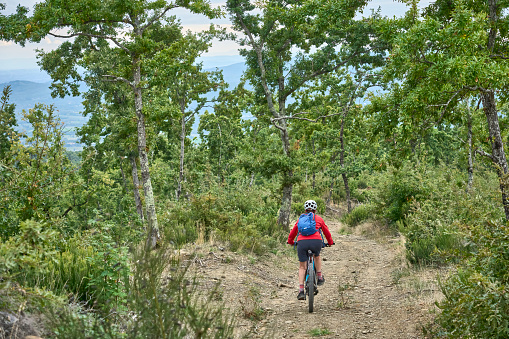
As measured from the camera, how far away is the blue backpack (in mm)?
7574

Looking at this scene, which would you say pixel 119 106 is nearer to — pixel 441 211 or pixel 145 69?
pixel 145 69

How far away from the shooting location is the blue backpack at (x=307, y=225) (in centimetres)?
757

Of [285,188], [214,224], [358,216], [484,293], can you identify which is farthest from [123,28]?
[358,216]

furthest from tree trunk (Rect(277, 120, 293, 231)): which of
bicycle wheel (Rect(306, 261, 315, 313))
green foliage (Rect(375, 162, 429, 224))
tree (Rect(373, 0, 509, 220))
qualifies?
bicycle wheel (Rect(306, 261, 315, 313))

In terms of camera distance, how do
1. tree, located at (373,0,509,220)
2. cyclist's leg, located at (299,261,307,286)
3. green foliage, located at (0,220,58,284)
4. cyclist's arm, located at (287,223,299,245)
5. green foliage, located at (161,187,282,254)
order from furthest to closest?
green foliage, located at (161,187,282,254) < cyclist's arm, located at (287,223,299,245) < cyclist's leg, located at (299,261,307,286) < tree, located at (373,0,509,220) < green foliage, located at (0,220,58,284)

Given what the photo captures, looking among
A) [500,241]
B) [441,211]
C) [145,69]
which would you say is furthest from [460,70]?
[145,69]

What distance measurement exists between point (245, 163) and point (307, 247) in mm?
9423

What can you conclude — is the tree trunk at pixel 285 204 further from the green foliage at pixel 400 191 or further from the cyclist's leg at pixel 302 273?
the cyclist's leg at pixel 302 273

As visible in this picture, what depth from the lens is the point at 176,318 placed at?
10.5ft

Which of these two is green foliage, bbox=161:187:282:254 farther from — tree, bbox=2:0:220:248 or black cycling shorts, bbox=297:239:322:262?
black cycling shorts, bbox=297:239:322:262

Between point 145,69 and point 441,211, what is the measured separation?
358 inches

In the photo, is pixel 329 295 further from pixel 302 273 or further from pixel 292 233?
pixel 292 233

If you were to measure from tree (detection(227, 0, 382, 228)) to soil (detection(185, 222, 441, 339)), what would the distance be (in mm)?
5940

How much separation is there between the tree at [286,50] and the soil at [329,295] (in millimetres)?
5940
